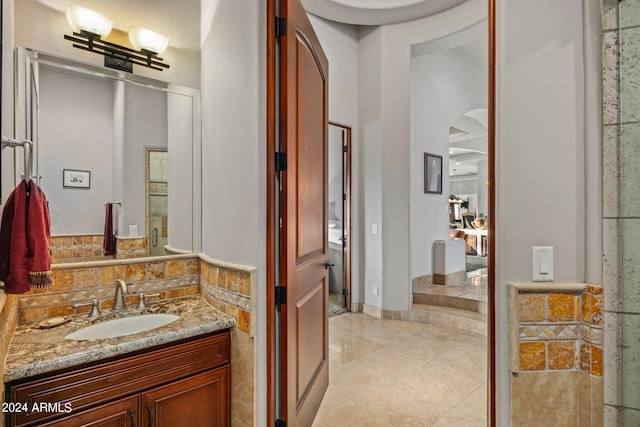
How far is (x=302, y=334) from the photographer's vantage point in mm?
1943

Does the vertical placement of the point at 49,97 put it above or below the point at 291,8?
below

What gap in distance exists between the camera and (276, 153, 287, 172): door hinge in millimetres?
1697

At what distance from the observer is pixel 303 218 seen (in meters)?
1.95

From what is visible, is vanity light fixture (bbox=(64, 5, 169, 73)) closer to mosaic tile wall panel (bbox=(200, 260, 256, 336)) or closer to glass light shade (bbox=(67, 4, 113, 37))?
glass light shade (bbox=(67, 4, 113, 37))

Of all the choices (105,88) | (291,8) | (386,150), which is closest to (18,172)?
(105,88)

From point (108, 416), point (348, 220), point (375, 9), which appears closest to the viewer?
point (108, 416)

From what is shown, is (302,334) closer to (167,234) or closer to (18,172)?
(167,234)

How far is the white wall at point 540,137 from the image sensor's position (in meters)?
1.23

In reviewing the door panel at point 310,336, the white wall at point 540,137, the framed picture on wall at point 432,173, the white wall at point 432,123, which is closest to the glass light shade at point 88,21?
the door panel at point 310,336

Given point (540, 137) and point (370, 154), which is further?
point (370, 154)

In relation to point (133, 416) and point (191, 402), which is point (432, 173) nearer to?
point (191, 402)

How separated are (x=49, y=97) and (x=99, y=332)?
3.96 ft

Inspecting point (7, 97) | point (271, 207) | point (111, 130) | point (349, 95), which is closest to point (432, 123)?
point (349, 95)

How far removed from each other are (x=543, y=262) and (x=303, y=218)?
1.15m
